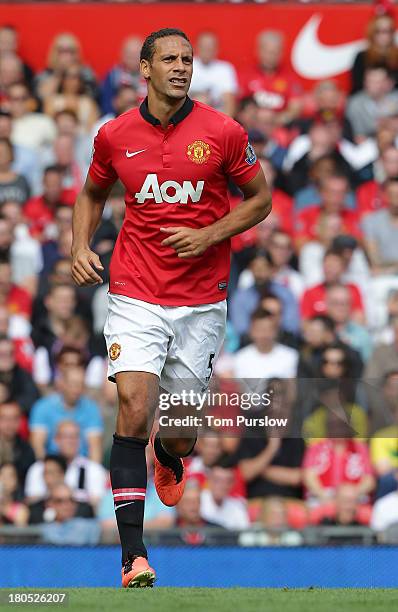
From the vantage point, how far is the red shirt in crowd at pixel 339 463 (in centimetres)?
1093

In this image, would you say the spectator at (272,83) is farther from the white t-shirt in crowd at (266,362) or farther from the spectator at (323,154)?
the white t-shirt in crowd at (266,362)

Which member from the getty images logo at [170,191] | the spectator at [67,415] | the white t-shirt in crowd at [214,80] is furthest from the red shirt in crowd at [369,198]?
the getty images logo at [170,191]

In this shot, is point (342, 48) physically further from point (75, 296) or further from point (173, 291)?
point (173, 291)

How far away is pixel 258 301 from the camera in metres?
12.5

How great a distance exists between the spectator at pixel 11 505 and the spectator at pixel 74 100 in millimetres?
4241

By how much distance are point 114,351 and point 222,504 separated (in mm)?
4458

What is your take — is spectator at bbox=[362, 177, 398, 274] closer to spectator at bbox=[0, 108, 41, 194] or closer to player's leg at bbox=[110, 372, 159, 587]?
spectator at bbox=[0, 108, 41, 194]

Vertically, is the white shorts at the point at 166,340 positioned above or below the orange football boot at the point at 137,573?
above

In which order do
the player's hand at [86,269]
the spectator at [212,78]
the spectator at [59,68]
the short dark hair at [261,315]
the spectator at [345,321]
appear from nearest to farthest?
the player's hand at [86,269]
the short dark hair at [261,315]
the spectator at [345,321]
the spectator at [212,78]
the spectator at [59,68]

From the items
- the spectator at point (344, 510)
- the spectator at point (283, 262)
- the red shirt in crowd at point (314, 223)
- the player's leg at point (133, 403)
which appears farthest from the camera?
the red shirt in crowd at point (314, 223)

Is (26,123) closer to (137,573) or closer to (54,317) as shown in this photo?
(54,317)

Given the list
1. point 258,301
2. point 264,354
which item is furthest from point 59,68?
point 264,354

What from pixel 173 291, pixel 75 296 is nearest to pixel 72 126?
pixel 75 296

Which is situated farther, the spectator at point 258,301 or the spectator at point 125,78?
the spectator at point 125,78
